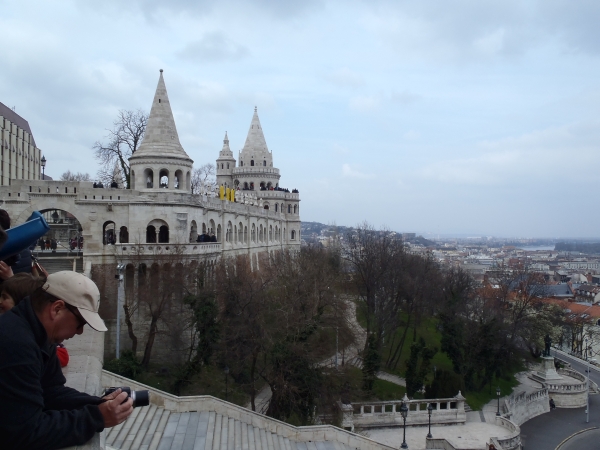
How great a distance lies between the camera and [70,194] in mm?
26578

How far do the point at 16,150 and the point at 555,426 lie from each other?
62784mm

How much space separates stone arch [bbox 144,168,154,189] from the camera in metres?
28.7

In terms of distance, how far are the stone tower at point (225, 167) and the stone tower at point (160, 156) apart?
34850mm

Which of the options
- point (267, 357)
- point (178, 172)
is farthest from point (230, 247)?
point (267, 357)

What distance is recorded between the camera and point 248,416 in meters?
18.5

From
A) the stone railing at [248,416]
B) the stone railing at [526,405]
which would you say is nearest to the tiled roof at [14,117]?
the stone railing at [248,416]

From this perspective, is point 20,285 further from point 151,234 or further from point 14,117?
point 14,117

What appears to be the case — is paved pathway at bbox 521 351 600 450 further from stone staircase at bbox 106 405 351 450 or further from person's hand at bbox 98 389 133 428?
person's hand at bbox 98 389 133 428

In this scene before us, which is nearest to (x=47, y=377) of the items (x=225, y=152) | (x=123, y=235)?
(x=123, y=235)

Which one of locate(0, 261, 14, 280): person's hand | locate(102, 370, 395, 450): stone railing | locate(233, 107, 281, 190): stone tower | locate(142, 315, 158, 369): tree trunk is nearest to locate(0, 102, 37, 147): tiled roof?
locate(233, 107, 281, 190): stone tower

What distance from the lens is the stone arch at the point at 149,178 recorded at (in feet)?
94.2

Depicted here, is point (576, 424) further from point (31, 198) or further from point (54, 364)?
point (54, 364)

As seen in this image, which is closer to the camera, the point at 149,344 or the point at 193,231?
the point at 149,344

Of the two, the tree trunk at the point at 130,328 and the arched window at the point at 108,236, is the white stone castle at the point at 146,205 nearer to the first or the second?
the arched window at the point at 108,236
